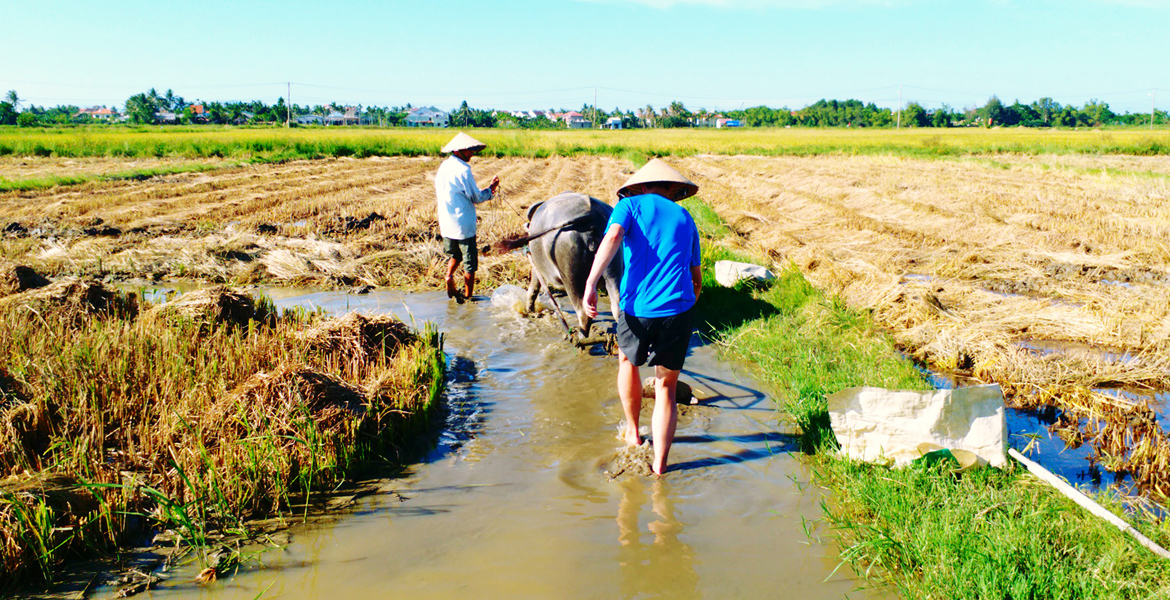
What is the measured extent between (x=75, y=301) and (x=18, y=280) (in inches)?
33.6

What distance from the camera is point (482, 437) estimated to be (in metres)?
3.96

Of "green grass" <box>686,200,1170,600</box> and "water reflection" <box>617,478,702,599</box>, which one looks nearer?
"green grass" <box>686,200,1170,600</box>

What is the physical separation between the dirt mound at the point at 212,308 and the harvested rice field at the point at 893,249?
7.59 ft

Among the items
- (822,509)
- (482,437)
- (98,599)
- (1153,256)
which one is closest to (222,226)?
(482,437)

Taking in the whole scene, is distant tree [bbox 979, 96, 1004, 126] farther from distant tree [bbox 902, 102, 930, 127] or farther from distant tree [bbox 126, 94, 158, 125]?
distant tree [bbox 126, 94, 158, 125]

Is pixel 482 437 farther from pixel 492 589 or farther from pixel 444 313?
pixel 444 313

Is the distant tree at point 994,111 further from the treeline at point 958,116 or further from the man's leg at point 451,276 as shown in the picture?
the man's leg at point 451,276

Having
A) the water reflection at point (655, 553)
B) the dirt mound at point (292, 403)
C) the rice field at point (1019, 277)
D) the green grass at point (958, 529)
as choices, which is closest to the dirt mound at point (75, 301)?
the dirt mound at point (292, 403)

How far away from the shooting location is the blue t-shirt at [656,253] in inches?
129

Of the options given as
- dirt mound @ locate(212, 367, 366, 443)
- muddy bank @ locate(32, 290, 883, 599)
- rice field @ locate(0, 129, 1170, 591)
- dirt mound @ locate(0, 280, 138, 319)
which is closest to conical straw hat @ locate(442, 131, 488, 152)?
rice field @ locate(0, 129, 1170, 591)

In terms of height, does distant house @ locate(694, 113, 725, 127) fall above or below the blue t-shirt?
above

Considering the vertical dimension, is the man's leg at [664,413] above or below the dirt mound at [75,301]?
below

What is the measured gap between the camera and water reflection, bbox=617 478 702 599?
2.59 meters

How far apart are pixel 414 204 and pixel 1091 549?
12585 millimetres
